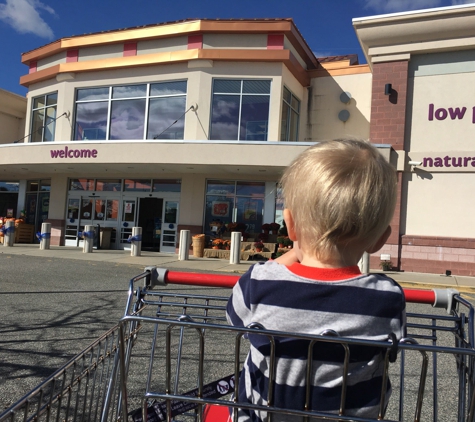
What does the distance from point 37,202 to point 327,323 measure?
23681mm

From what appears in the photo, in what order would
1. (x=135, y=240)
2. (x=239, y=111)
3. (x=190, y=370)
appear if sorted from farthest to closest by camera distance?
(x=239, y=111) < (x=135, y=240) < (x=190, y=370)

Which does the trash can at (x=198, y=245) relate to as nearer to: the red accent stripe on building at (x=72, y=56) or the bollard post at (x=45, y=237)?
the bollard post at (x=45, y=237)

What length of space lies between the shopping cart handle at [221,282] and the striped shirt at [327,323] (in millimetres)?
666

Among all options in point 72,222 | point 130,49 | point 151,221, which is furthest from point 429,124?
point 72,222

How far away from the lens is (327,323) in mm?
1258

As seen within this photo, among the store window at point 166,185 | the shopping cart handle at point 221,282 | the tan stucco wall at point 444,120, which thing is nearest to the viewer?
the shopping cart handle at point 221,282

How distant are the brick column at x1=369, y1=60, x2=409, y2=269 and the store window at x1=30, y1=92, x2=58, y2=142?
14.9 meters

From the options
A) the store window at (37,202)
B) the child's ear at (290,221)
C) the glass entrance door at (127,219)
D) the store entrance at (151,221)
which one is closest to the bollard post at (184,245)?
the store entrance at (151,221)

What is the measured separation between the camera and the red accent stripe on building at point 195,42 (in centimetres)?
1814

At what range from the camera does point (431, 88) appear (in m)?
15.2

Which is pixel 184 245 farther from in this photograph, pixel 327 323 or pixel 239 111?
pixel 327 323

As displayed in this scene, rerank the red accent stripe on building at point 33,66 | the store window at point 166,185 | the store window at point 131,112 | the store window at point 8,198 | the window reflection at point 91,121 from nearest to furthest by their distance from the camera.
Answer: the store window at point 131,112, the store window at point 166,185, the window reflection at point 91,121, the red accent stripe on building at point 33,66, the store window at point 8,198

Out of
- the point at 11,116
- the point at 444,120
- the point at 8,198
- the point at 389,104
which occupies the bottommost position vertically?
the point at 8,198

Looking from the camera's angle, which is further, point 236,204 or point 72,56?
point 72,56
